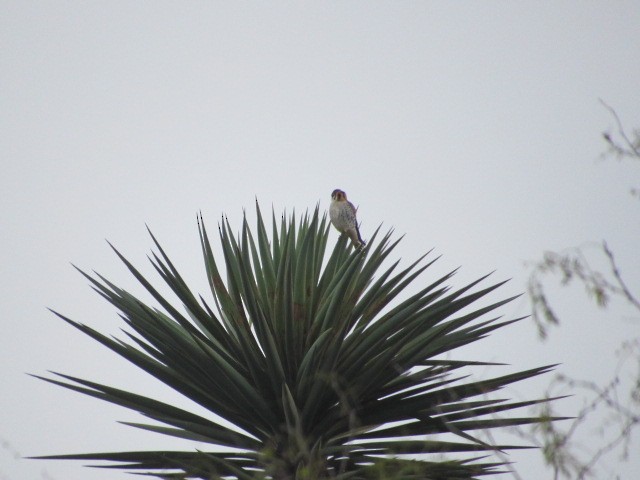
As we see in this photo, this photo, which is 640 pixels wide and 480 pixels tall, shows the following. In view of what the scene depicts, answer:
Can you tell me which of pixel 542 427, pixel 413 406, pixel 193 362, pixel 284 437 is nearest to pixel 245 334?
pixel 193 362

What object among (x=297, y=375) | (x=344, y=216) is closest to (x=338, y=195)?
(x=344, y=216)

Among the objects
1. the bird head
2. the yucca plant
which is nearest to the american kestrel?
the bird head

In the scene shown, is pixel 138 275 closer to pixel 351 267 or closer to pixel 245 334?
pixel 245 334

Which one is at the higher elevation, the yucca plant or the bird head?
the bird head

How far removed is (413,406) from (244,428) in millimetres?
772

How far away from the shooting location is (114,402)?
3.46 m

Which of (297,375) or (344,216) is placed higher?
(344,216)

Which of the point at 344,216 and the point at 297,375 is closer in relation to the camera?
the point at 297,375

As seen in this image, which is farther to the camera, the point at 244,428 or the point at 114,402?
the point at 244,428

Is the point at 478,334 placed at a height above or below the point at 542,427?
above

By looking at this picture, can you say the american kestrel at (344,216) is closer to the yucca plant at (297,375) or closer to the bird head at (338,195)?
the bird head at (338,195)

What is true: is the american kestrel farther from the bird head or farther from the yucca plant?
the yucca plant

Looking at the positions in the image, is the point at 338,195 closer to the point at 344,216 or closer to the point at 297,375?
the point at 344,216

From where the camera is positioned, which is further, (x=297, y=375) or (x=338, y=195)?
(x=338, y=195)
